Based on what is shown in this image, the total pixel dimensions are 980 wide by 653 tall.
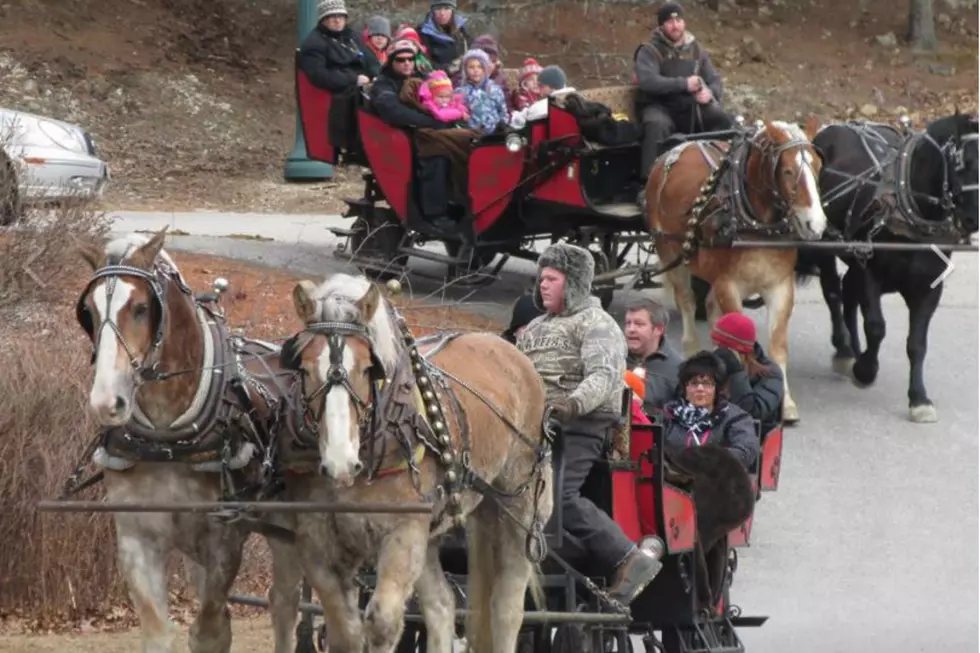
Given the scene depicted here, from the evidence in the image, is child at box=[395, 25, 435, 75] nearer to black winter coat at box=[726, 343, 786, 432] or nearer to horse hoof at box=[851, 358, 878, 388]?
horse hoof at box=[851, 358, 878, 388]

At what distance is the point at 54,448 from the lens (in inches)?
372

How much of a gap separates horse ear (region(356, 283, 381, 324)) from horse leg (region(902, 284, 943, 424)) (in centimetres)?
757

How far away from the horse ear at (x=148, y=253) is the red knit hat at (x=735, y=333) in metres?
4.60

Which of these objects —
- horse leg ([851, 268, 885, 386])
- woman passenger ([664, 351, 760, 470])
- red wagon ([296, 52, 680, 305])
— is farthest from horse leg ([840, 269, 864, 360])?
woman passenger ([664, 351, 760, 470])

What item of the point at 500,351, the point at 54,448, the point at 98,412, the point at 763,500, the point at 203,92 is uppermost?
the point at 98,412

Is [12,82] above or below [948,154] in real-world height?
below

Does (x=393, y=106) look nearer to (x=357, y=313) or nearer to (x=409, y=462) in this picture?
(x=409, y=462)

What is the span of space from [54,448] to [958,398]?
7.36 meters

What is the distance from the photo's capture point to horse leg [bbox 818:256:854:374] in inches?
571

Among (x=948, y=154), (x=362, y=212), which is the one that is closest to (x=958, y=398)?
(x=948, y=154)

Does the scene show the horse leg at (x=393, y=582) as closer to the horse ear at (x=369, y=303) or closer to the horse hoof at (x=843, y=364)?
the horse ear at (x=369, y=303)

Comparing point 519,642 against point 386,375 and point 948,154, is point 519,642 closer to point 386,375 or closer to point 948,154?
point 386,375

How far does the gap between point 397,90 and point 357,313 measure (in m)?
8.20

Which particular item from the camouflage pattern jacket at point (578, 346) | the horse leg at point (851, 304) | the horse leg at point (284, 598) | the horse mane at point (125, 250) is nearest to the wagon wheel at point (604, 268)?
the horse leg at point (851, 304)
